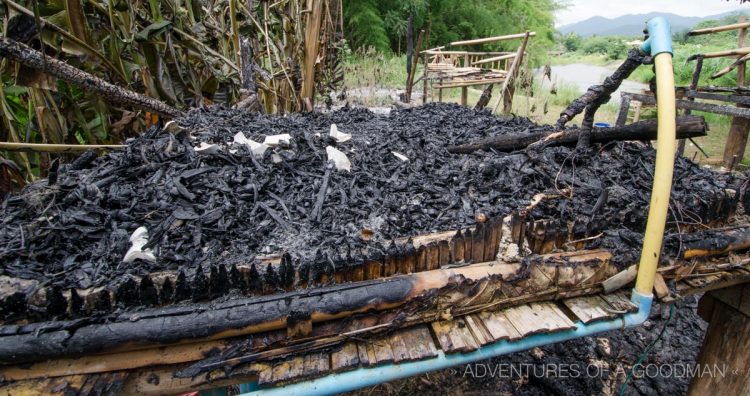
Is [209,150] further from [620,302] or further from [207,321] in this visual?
[620,302]

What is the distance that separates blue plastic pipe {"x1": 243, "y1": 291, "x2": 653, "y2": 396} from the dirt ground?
1.40 meters

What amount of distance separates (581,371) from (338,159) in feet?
6.74

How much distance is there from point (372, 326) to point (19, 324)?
883mm

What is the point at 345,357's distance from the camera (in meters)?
0.95

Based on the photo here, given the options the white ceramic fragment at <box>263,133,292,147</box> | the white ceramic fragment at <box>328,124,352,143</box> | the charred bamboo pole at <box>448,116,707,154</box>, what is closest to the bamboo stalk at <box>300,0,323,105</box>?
the white ceramic fragment at <box>328,124,352,143</box>

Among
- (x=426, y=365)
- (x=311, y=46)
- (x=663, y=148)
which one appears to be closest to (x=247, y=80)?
(x=311, y=46)

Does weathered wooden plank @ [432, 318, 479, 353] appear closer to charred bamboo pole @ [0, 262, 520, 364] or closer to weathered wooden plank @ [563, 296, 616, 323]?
charred bamboo pole @ [0, 262, 520, 364]

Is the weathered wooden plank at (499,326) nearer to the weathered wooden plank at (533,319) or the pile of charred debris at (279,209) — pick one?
the weathered wooden plank at (533,319)

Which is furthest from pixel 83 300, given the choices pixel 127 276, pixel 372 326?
pixel 372 326

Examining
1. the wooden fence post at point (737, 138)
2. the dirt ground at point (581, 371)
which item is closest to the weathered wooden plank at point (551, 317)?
the dirt ground at point (581, 371)

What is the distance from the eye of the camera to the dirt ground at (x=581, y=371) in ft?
7.27

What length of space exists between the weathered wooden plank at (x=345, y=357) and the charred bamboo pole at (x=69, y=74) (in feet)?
5.53

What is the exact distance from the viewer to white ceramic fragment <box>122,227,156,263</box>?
1.06 meters

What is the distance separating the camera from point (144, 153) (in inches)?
61.6
